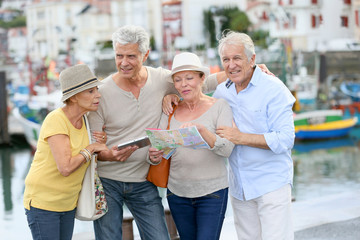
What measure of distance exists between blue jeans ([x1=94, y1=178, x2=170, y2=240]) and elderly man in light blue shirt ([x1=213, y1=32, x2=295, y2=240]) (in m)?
0.51

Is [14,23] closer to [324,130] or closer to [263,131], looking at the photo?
[324,130]

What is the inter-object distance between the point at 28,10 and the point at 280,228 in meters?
81.1

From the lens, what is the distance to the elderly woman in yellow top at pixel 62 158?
2.79 meters

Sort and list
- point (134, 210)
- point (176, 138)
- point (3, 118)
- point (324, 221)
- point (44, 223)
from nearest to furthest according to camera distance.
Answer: point (176, 138) → point (44, 223) → point (134, 210) → point (324, 221) → point (3, 118)

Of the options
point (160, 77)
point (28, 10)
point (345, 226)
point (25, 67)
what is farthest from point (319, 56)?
point (28, 10)

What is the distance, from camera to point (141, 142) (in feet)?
9.48

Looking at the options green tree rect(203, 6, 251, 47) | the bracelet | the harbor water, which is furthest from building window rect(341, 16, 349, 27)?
the bracelet

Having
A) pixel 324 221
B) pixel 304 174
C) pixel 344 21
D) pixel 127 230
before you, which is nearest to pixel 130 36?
pixel 127 230

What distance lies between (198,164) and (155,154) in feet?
0.77

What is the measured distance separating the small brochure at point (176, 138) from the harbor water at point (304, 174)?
510 cm

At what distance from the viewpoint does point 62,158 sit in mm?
2760

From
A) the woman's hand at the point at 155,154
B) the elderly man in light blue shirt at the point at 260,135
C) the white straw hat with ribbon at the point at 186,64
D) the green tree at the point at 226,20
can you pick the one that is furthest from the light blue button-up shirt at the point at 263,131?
the green tree at the point at 226,20

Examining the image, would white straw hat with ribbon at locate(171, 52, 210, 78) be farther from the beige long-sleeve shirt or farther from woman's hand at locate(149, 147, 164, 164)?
woman's hand at locate(149, 147, 164, 164)

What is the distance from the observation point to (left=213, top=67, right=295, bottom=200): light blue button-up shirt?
2.80m
